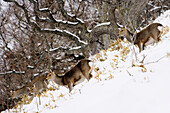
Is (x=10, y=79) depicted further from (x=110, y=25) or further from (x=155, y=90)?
(x=155, y=90)

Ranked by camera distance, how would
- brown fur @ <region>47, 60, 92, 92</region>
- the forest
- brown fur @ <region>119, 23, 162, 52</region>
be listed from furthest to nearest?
the forest < brown fur @ <region>47, 60, 92, 92</region> < brown fur @ <region>119, 23, 162, 52</region>

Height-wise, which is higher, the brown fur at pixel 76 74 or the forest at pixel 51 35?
the forest at pixel 51 35

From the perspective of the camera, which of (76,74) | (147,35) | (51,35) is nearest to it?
(147,35)

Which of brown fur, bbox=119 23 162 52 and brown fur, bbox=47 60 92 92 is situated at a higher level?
brown fur, bbox=119 23 162 52

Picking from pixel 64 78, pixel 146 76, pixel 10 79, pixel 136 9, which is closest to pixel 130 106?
pixel 146 76

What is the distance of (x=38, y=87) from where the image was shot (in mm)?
9875

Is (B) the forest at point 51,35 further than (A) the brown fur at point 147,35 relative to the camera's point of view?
Yes

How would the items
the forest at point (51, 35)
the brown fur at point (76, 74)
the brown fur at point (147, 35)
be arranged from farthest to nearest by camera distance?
the forest at point (51, 35) < the brown fur at point (76, 74) < the brown fur at point (147, 35)

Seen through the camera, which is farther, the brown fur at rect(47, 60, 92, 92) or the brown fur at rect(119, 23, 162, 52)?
the brown fur at rect(47, 60, 92, 92)

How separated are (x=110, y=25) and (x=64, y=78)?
4576mm

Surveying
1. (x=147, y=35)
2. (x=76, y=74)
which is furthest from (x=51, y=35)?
(x=147, y=35)

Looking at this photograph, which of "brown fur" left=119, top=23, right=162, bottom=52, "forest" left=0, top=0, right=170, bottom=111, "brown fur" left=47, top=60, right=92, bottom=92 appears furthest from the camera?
"forest" left=0, top=0, right=170, bottom=111

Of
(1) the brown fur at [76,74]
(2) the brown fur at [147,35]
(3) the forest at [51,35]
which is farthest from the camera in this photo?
(3) the forest at [51,35]

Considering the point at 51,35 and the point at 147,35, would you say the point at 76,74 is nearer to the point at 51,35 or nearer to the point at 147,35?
the point at 147,35
